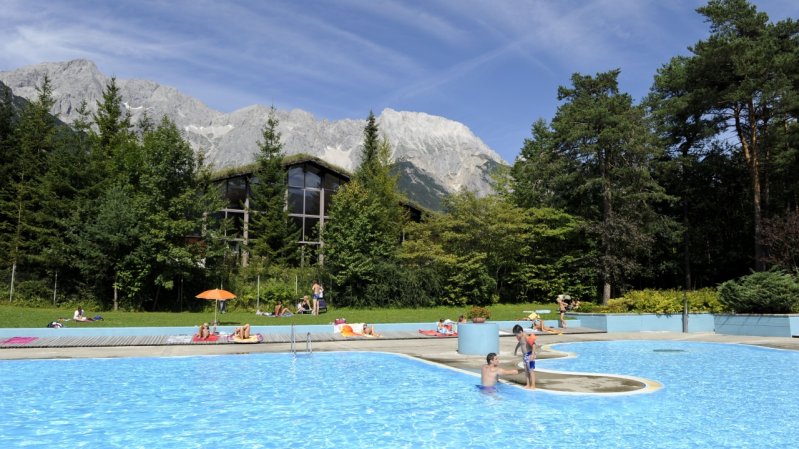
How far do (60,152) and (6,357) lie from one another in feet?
58.2

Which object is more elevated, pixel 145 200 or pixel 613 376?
pixel 145 200

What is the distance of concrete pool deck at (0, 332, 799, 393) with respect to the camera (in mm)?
10734

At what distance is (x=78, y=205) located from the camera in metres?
26.7

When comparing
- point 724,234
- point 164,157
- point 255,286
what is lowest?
point 255,286

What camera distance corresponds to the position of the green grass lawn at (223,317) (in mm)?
19906

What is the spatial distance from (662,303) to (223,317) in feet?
64.1

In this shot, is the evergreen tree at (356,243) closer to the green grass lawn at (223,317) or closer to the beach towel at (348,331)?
the green grass lawn at (223,317)

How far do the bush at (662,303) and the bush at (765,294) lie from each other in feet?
4.20

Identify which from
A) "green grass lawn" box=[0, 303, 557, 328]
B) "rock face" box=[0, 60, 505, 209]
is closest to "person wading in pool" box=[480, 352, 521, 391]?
"green grass lawn" box=[0, 303, 557, 328]

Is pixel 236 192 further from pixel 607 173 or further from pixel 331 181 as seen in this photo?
pixel 607 173

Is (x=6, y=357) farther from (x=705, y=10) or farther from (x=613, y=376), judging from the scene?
(x=705, y=10)

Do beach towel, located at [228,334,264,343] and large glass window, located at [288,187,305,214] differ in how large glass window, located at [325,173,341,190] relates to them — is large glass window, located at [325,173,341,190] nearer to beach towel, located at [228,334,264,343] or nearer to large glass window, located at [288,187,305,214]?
large glass window, located at [288,187,305,214]

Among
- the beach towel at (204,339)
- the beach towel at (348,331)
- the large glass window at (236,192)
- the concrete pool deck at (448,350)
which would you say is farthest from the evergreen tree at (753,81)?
the large glass window at (236,192)

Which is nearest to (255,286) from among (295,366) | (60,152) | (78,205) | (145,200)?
(145,200)
